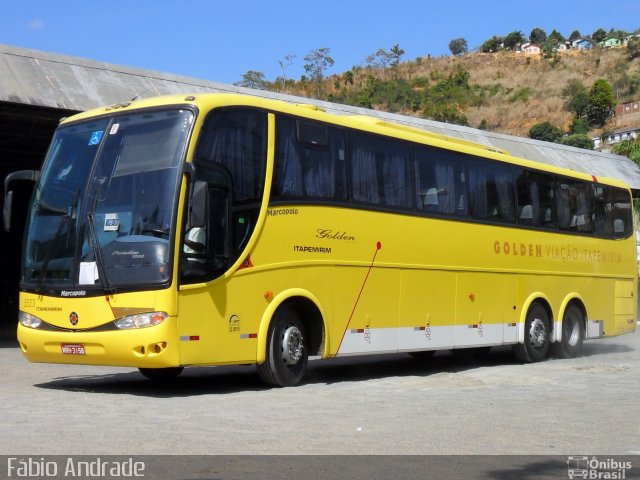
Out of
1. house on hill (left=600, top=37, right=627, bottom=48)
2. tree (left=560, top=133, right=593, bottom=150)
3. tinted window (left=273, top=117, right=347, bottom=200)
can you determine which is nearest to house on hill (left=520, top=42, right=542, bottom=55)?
house on hill (left=600, top=37, right=627, bottom=48)

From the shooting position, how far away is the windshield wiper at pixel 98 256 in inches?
426

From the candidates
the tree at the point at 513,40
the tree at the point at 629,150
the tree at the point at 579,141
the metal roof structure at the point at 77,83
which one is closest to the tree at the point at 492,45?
the tree at the point at 513,40

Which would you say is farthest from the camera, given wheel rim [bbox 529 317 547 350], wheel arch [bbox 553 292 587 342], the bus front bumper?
wheel arch [bbox 553 292 587 342]

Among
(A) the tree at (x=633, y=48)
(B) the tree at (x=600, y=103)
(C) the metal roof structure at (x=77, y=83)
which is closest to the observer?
(C) the metal roof structure at (x=77, y=83)

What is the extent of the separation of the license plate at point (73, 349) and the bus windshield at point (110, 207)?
664mm

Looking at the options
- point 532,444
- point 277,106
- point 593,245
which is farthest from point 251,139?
point 593,245

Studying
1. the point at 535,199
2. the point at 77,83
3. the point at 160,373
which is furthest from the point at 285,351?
the point at 77,83

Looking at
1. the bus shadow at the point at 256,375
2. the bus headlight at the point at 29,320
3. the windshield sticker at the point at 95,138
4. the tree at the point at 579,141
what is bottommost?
the bus shadow at the point at 256,375

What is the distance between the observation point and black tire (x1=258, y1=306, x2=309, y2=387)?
12023 millimetres

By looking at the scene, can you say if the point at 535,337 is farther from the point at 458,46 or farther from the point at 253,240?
the point at 458,46

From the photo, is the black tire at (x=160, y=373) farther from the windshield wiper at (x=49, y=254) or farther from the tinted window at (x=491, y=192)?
the tinted window at (x=491, y=192)

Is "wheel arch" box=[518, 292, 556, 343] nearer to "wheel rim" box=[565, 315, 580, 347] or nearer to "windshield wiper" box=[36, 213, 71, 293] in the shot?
"wheel rim" box=[565, 315, 580, 347]

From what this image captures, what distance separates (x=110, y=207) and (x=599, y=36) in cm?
17580

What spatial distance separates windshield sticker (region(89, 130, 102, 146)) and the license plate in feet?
7.95
